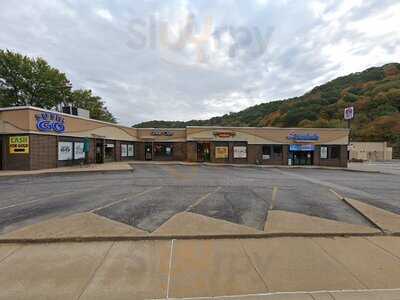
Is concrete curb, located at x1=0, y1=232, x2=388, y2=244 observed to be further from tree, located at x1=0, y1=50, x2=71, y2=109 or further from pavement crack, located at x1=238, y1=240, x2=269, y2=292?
tree, located at x1=0, y1=50, x2=71, y2=109

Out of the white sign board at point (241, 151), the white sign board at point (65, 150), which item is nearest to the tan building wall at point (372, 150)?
the white sign board at point (241, 151)

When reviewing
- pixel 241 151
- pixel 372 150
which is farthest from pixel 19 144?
pixel 372 150

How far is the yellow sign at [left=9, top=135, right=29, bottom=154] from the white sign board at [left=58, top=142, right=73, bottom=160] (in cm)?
277

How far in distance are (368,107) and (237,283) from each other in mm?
100043

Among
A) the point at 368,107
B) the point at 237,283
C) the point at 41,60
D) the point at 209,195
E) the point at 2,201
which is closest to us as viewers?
the point at 237,283

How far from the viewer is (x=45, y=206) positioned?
27.6 ft

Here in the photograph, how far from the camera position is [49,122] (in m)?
21.1

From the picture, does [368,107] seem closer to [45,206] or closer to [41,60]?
[41,60]

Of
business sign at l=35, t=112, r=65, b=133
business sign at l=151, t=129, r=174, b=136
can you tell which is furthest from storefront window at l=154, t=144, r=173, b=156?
business sign at l=35, t=112, r=65, b=133

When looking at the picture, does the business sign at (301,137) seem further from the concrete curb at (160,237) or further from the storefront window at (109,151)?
the concrete curb at (160,237)

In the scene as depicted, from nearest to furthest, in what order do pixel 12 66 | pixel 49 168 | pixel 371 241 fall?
pixel 371 241 < pixel 49 168 < pixel 12 66

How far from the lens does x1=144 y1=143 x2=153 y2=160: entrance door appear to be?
114ft

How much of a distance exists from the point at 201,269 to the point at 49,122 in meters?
21.2

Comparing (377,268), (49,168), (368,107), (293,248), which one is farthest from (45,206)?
(368,107)
